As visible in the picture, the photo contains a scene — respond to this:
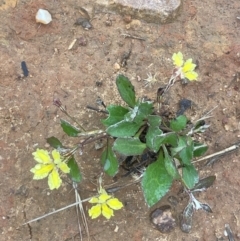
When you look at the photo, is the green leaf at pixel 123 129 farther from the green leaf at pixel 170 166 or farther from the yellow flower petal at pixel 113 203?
the yellow flower petal at pixel 113 203

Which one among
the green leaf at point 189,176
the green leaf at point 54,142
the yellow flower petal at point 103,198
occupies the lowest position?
the yellow flower petal at point 103,198

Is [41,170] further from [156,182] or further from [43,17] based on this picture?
[43,17]

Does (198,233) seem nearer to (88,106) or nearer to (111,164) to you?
(111,164)

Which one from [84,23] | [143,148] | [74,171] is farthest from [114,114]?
[84,23]

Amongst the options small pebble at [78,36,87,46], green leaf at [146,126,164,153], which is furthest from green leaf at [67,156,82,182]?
small pebble at [78,36,87,46]

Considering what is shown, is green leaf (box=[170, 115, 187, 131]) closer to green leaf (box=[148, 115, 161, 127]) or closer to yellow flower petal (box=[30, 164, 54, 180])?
green leaf (box=[148, 115, 161, 127])

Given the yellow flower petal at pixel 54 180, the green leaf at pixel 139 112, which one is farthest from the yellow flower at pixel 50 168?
the green leaf at pixel 139 112
